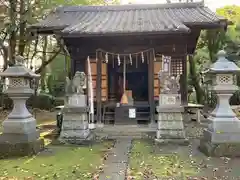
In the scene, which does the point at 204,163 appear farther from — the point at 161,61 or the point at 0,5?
the point at 0,5

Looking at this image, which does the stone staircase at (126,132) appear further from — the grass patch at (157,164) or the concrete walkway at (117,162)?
the grass patch at (157,164)

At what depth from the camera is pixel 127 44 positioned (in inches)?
516

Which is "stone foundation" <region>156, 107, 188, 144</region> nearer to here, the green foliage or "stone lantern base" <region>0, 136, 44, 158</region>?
"stone lantern base" <region>0, 136, 44, 158</region>

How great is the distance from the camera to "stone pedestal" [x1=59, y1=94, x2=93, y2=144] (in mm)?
9562

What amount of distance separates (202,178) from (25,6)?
16510mm

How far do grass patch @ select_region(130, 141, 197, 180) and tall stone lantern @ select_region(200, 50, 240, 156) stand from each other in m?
0.84

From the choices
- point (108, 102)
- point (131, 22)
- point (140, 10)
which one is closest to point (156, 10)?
point (140, 10)

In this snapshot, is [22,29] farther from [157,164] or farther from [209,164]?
[209,164]

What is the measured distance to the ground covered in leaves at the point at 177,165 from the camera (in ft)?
20.2

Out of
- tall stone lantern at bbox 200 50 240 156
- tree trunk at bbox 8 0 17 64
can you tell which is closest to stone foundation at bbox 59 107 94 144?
tall stone lantern at bbox 200 50 240 156

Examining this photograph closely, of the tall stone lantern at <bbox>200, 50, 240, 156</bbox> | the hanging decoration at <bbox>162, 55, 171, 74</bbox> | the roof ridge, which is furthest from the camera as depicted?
the roof ridge

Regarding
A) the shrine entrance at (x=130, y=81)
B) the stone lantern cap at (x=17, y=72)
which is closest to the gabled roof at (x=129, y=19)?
the shrine entrance at (x=130, y=81)

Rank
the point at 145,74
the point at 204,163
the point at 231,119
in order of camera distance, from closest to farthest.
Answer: the point at 204,163, the point at 231,119, the point at 145,74

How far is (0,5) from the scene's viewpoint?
730 inches
